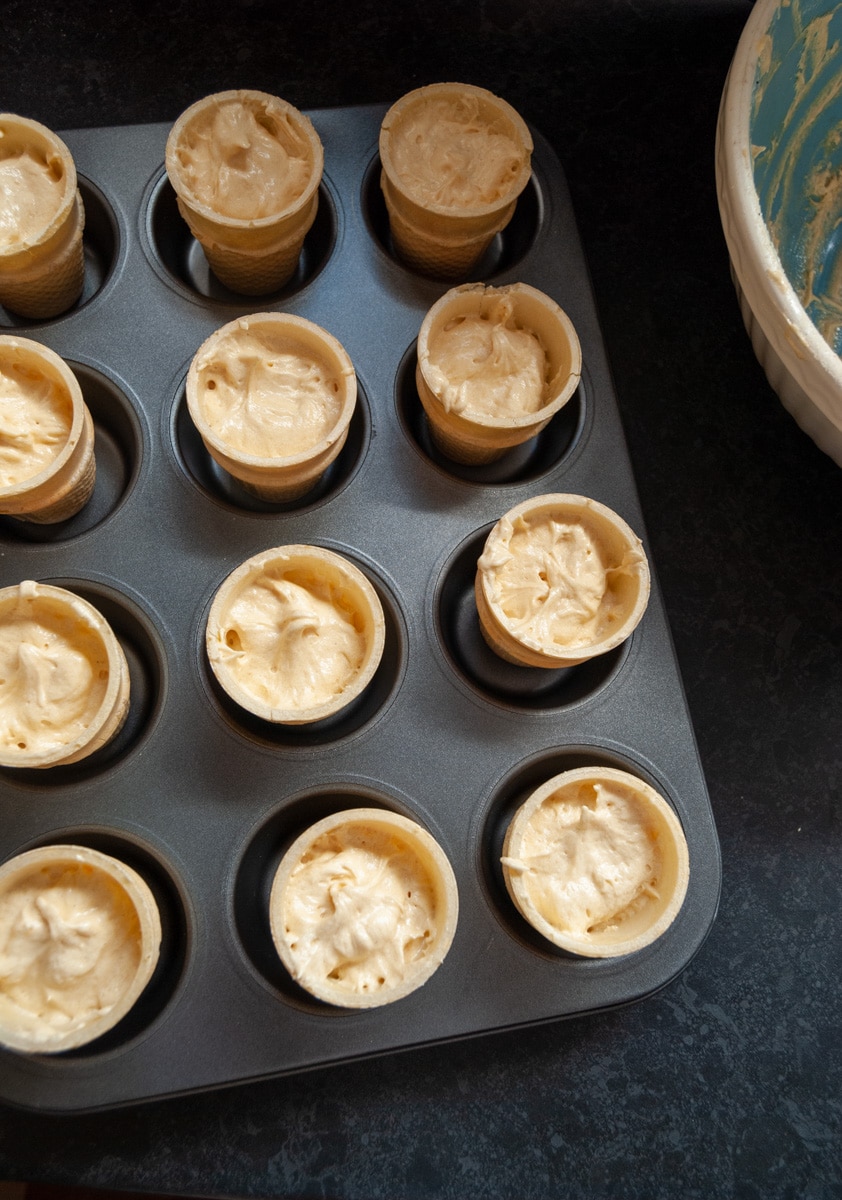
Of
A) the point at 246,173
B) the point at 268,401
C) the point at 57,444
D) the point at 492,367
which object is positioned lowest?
the point at 57,444

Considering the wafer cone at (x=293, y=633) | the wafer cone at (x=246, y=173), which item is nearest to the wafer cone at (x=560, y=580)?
the wafer cone at (x=293, y=633)

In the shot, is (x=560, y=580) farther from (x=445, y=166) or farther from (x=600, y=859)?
(x=445, y=166)

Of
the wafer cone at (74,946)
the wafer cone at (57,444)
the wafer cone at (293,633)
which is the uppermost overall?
the wafer cone at (57,444)

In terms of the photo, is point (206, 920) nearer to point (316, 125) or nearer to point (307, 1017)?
point (307, 1017)

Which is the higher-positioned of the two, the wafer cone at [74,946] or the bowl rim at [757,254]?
the bowl rim at [757,254]

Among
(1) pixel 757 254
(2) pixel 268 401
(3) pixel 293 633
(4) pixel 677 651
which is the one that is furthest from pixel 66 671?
(1) pixel 757 254

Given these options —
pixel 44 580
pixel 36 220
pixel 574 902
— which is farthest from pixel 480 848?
pixel 36 220

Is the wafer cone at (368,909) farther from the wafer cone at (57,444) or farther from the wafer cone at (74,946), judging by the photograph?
the wafer cone at (57,444)

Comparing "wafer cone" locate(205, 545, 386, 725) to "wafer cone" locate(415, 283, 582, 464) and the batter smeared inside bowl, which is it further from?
"wafer cone" locate(415, 283, 582, 464)
